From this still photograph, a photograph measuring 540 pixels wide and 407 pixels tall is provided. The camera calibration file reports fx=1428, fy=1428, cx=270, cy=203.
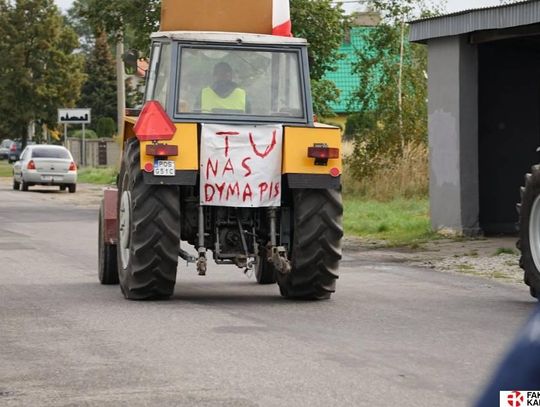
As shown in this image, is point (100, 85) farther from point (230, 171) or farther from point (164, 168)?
point (164, 168)

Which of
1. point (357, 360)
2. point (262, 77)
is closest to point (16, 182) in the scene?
point (262, 77)

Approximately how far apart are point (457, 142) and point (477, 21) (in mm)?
2040

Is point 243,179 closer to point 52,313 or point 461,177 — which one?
point 52,313

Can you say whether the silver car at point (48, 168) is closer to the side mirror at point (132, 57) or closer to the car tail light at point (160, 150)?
the side mirror at point (132, 57)

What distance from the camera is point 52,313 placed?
36.8 feet

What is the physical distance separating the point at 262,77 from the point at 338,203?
1485 mm

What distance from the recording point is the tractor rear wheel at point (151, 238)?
12.0 meters

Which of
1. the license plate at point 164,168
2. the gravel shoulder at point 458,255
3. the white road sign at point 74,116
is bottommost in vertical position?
the gravel shoulder at point 458,255

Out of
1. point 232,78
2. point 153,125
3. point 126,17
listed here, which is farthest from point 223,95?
point 126,17

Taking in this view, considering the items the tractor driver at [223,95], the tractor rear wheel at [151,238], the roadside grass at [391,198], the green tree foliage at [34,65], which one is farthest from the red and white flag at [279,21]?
A: the green tree foliage at [34,65]

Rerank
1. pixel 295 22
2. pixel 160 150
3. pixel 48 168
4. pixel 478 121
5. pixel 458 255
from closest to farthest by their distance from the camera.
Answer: pixel 160 150 < pixel 458 255 < pixel 478 121 < pixel 295 22 < pixel 48 168

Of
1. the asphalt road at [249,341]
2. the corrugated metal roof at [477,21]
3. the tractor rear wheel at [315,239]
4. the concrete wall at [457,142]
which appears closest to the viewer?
the asphalt road at [249,341]

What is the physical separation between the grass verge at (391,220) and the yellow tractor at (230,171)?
834cm

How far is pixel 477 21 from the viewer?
20.8 m
